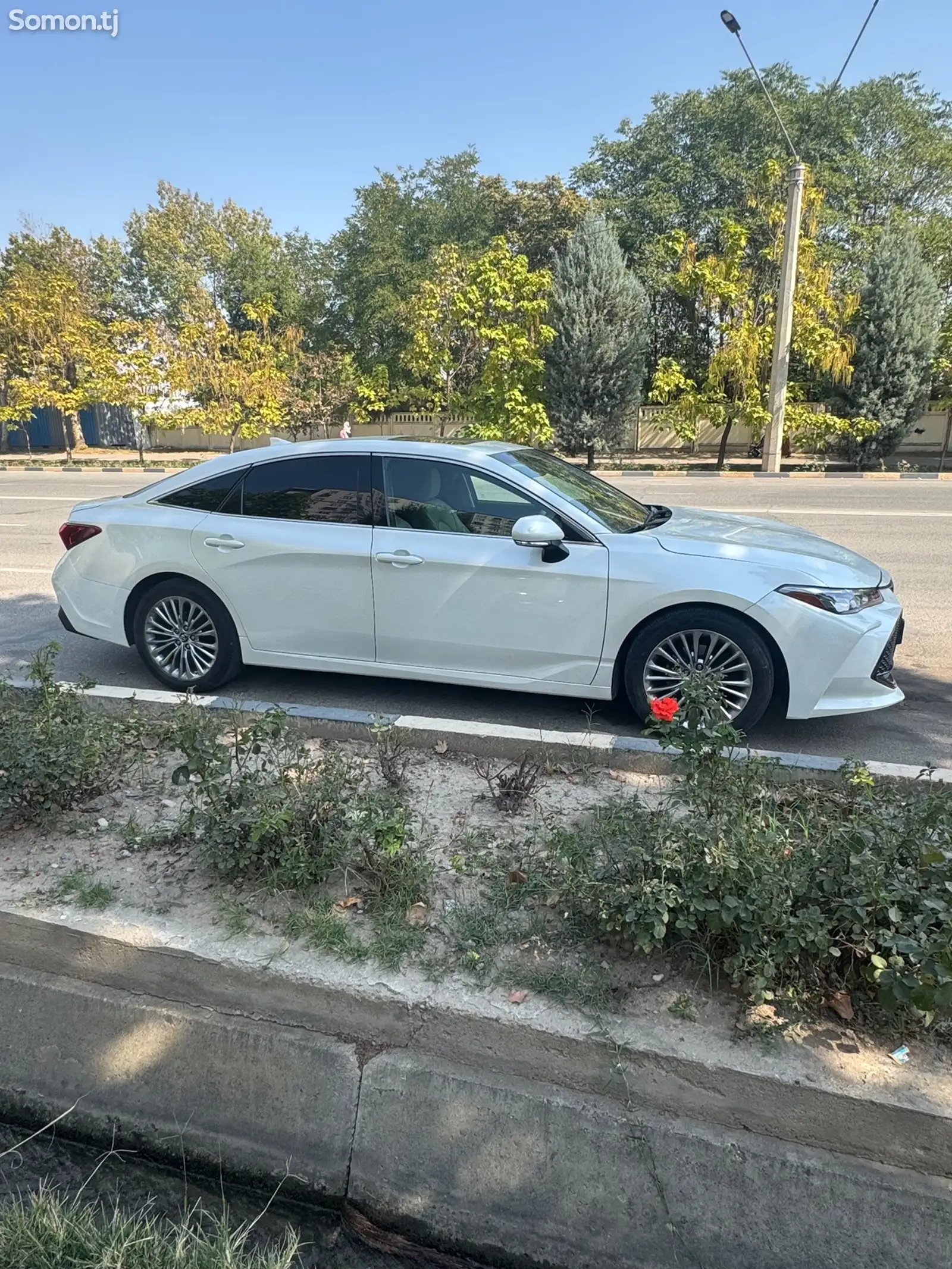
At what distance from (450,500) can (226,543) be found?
1.36 metres

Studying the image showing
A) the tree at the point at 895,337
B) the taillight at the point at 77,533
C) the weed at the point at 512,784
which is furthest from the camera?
the tree at the point at 895,337

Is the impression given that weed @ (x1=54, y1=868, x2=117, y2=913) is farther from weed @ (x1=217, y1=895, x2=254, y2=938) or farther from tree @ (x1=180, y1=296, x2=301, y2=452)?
tree @ (x1=180, y1=296, x2=301, y2=452)

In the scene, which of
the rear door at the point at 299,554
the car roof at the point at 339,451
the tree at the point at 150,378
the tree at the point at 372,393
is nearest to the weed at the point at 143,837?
the rear door at the point at 299,554

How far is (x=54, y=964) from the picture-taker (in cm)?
273

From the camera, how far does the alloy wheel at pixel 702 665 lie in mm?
4230

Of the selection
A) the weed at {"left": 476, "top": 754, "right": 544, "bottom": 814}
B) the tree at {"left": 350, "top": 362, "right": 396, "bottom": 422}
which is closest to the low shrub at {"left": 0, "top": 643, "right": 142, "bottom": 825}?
the weed at {"left": 476, "top": 754, "right": 544, "bottom": 814}

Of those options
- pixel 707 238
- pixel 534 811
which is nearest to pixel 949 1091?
pixel 534 811

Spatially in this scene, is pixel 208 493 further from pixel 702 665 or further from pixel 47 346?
pixel 47 346

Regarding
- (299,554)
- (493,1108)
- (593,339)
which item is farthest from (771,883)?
(593,339)

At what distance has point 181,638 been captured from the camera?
206 inches

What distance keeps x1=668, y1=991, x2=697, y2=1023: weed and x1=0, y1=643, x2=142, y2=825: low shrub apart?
7.71 ft

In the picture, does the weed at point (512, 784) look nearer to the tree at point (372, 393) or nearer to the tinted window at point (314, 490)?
the tinted window at point (314, 490)

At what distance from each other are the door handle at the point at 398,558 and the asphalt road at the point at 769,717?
2.99 ft

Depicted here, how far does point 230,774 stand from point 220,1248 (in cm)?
151
